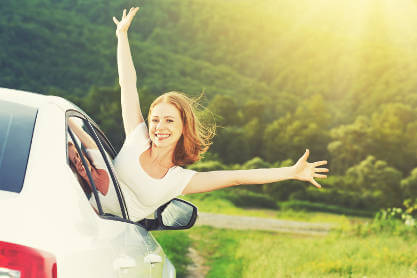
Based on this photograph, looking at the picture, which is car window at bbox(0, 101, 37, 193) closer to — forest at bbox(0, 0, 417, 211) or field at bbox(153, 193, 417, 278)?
field at bbox(153, 193, 417, 278)

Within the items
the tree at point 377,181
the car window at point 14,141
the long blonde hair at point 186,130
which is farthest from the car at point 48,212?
the tree at point 377,181

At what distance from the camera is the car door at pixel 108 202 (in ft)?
7.44

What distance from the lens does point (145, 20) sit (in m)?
64.7

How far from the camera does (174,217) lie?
347 centimetres

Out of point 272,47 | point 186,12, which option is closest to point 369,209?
point 272,47

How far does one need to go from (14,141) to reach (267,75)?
59.2 meters

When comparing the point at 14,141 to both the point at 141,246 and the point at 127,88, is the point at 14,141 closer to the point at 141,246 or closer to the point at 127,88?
the point at 141,246

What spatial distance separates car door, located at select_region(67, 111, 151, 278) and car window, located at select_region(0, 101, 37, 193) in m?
0.30

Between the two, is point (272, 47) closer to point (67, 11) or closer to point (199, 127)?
point (67, 11)

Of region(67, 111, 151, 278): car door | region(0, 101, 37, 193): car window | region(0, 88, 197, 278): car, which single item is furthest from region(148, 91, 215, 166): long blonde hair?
region(0, 101, 37, 193): car window

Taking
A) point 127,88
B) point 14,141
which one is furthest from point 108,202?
point 14,141

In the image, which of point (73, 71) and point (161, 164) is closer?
point (161, 164)

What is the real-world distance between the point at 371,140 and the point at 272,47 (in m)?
27.5

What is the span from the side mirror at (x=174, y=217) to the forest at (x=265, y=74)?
1001 inches
